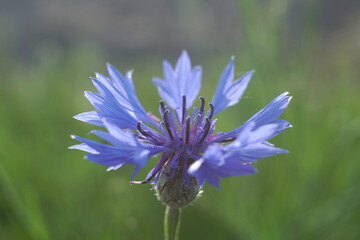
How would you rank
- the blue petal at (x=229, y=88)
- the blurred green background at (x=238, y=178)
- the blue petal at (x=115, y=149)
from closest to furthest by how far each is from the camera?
the blue petal at (x=115, y=149) < the blue petal at (x=229, y=88) < the blurred green background at (x=238, y=178)

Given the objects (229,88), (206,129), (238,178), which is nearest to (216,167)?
(206,129)

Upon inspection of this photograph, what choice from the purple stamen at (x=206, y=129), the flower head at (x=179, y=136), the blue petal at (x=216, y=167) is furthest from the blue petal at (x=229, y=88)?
the blue petal at (x=216, y=167)

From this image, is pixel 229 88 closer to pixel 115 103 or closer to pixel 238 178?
pixel 115 103

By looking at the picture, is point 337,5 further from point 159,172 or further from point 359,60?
point 159,172

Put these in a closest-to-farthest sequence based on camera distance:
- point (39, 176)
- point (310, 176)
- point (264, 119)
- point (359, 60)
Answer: point (264, 119) → point (310, 176) → point (39, 176) → point (359, 60)

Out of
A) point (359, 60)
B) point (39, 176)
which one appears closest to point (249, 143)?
point (39, 176)

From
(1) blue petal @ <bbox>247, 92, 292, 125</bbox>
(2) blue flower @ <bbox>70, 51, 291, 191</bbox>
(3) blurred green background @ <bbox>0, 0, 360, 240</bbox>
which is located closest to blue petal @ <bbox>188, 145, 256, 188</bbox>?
(2) blue flower @ <bbox>70, 51, 291, 191</bbox>

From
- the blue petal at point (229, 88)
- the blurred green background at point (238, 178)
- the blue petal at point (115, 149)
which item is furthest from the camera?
the blurred green background at point (238, 178)

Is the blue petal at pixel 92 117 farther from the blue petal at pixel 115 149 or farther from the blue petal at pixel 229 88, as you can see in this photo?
the blue petal at pixel 229 88

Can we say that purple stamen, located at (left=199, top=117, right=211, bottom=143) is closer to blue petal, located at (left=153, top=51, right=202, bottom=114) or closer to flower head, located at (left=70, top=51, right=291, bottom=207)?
flower head, located at (left=70, top=51, right=291, bottom=207)
